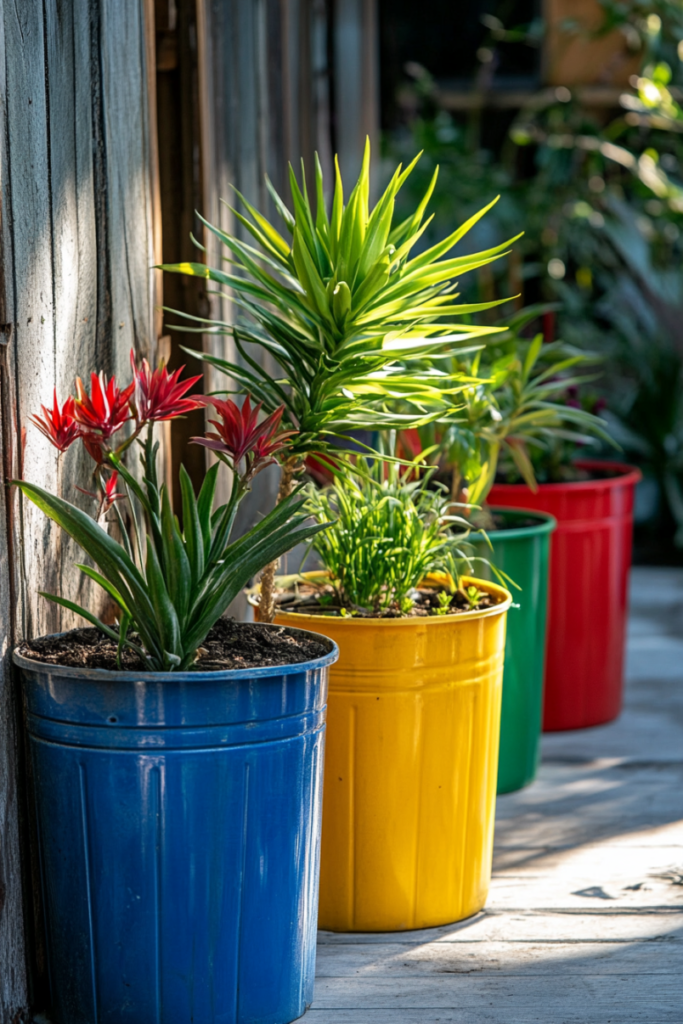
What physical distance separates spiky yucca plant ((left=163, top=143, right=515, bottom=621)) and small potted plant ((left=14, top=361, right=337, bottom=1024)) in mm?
211

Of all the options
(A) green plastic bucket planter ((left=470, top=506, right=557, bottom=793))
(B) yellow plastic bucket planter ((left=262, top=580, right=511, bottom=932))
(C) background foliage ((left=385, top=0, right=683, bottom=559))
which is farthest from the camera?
(C) background foliage ((left=385, top=0, right=683, bottom=559))

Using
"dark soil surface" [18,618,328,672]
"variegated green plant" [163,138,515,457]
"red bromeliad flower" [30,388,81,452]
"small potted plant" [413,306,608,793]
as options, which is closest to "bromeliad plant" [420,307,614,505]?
"small potted plant" [413,306,608,793]

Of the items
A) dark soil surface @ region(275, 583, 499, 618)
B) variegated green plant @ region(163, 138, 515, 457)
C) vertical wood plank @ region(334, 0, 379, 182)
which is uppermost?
vertical wood plank @ region(334, 0, 379, 182)

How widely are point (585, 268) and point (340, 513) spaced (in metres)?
4.05

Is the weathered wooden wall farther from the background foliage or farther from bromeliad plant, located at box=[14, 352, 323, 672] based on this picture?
the background foliage

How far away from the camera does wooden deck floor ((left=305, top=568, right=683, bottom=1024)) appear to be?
1779 mm

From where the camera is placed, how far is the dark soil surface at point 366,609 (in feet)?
6.70

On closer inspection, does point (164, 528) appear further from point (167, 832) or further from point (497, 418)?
point (497, 418)

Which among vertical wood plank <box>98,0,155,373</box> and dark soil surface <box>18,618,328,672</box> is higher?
vertical wood plank <box>98,0,155,373</box>

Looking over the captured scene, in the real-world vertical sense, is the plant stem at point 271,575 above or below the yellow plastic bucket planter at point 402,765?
above

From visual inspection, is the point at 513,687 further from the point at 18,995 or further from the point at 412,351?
the point at 18,995

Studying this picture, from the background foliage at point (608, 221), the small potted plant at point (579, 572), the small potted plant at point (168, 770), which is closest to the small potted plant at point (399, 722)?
the small potted plant at point (168, 770)

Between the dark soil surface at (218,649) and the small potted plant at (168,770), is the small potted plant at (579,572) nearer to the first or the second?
the dark soil surface at (218,649)

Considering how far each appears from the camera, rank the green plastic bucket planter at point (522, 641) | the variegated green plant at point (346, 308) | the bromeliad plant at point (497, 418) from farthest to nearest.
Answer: the green plastic bucket planter at point (522, 641) < the bromeliad plant at point (497, 418) < the variegated green plant at point (346, 308)
